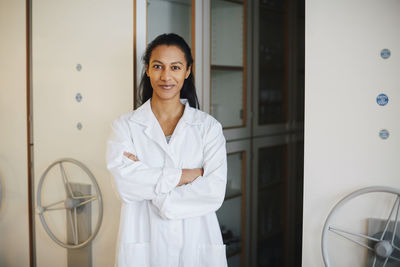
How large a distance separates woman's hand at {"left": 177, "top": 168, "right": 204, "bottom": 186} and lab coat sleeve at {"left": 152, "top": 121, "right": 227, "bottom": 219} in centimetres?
2

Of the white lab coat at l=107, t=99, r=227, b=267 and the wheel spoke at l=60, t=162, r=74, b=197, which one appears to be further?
the wheel spoke at l=60, t=162, r=74, b=197

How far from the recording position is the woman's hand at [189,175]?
1.73m

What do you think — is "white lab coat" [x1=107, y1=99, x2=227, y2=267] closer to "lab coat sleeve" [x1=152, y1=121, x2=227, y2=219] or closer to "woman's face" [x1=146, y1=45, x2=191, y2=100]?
"lab coat sleeve" [x1=152, y1=121, x2=227, y2=219]

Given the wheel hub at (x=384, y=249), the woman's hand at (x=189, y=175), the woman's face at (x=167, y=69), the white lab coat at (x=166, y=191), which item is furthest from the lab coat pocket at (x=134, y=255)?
the wheel hub at (x=384, y=249)

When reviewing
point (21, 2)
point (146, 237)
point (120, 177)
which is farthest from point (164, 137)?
point (21, 2)

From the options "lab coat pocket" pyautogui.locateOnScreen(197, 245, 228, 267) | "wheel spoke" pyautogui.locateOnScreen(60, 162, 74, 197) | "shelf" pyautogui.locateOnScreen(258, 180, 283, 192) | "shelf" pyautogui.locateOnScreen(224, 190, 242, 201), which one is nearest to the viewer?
"lab coat pocket" pyautogui.locateOnScreen(197, 245, 228, 267)

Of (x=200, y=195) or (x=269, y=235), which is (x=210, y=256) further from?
(x=269, y=235)

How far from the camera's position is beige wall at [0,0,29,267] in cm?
255

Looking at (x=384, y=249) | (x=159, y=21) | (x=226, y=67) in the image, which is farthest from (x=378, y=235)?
(x=159, y=21)

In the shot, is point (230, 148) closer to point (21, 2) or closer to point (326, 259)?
point (326, 259)

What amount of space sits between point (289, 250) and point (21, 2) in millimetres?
2546

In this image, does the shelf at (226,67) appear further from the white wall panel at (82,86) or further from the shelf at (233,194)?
the shelf at (233,194)

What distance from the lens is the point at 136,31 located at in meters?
2.14

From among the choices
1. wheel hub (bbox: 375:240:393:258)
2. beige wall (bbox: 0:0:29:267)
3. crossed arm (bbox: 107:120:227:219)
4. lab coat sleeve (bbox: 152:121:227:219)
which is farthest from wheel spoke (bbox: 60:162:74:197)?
wheel hub (bbox: 375:240:393:258)
